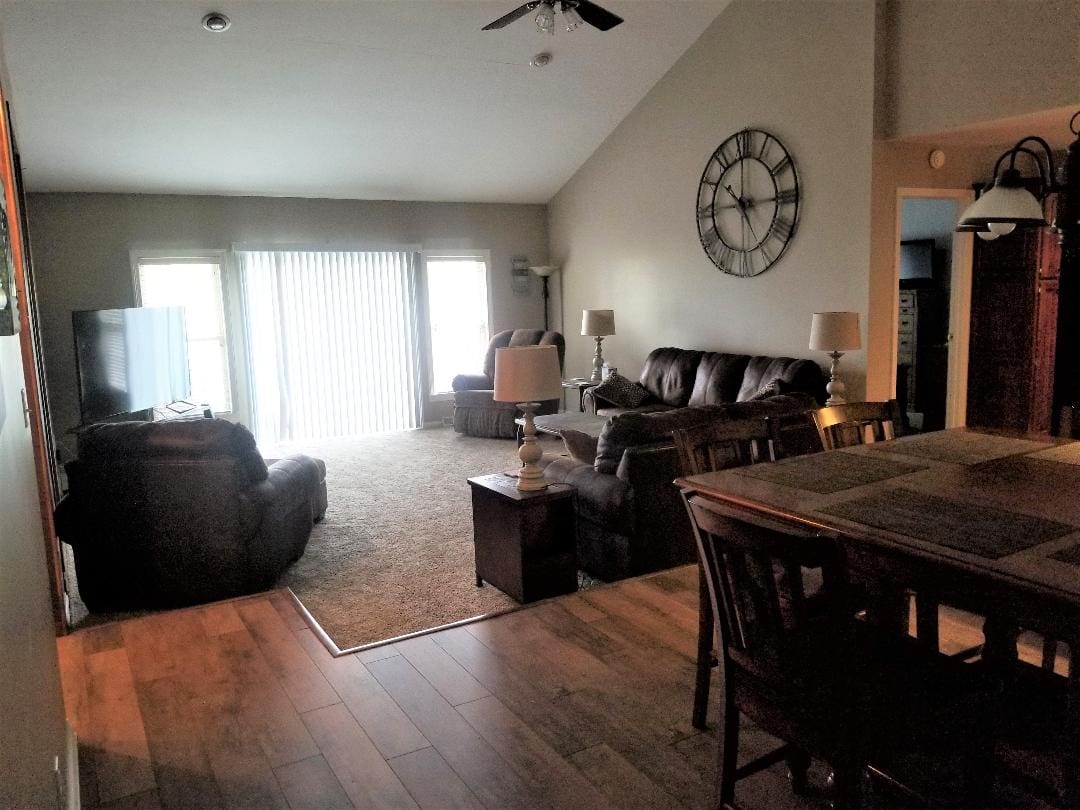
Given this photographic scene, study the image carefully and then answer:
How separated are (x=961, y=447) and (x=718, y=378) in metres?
3.68

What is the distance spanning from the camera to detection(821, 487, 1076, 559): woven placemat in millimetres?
1735

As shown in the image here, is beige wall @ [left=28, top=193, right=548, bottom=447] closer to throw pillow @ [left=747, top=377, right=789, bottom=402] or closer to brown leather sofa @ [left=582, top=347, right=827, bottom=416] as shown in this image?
brown leather sofa @ [left=582, top=347, right=827, bottom=416]

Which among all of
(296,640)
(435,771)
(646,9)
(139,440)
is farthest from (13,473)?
(646,9)

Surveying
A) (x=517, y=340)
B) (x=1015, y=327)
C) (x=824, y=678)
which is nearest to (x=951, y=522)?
(x=824, y=678)

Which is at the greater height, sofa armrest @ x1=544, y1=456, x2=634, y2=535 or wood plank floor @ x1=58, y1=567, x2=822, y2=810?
sofa armrest @ x1=544, y1=456, x2=634, y2=535

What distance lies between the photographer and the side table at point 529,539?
361 cm

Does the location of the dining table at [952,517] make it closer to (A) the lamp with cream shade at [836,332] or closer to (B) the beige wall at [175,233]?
(A) the lamp with cream shade at [836,332]

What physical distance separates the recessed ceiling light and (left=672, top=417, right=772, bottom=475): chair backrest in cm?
427

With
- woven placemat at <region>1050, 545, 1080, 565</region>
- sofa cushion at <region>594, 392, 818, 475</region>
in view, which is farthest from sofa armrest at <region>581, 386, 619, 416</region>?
woven placemat at <region>1050, 545, 1080, 565</region>

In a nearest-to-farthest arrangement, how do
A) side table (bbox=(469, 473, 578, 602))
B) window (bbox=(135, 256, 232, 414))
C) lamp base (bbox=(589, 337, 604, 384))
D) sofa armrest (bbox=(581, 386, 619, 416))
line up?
side table (bbox=(469, 473, 578, 602))
sofa armrest (bbox=(581, 386, 619, 416))
window (bbox=(135, 256, 232, 414))
lamp base (bbox=(589, 337, 604, 384))

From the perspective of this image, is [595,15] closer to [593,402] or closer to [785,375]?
[785,375]

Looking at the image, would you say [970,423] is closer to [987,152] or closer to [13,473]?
[987,152]

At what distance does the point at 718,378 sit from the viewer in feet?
21.0

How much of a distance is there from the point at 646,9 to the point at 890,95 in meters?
1.96
